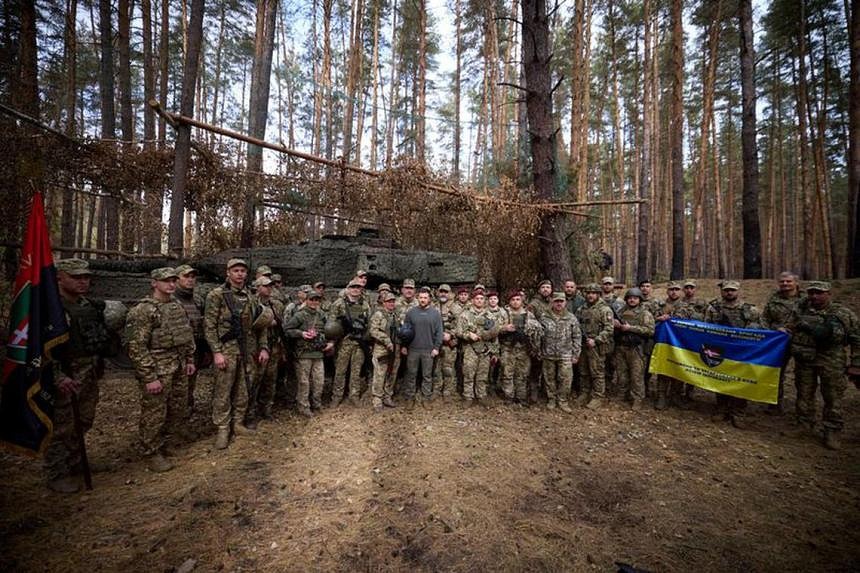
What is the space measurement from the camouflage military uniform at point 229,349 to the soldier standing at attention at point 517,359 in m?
4.16

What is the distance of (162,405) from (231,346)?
99 cm

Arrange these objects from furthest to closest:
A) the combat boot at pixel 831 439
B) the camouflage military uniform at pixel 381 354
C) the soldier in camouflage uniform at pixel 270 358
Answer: the camouflage military uniform at pixel 381 354 < the soldier in camouflage uniform at pixel 270 358 < the combat boot at pixel 831 439

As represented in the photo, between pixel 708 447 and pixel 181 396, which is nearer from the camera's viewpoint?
pixel 181 396

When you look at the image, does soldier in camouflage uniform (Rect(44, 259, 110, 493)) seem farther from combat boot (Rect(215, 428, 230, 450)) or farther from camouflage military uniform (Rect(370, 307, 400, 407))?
camouflage military uniform (Rect(370, 307, 400, 407))

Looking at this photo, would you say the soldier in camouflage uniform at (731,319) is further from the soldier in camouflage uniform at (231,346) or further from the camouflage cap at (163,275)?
the camouflage cap at (163,275)

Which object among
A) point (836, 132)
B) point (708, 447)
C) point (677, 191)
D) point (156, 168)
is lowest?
point (708, 447)

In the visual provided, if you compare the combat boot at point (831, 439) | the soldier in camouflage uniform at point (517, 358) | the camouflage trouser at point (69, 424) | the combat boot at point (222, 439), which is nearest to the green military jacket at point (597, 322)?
the soldier in camouflage uniform at point (517, 358)

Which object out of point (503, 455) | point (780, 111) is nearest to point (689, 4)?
point (780, 111)

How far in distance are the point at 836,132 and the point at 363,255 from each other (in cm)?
2555

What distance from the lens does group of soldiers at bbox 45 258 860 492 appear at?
13.6 ft

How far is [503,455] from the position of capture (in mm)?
4605

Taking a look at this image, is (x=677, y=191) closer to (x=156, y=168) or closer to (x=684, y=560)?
(x=684, y=560)

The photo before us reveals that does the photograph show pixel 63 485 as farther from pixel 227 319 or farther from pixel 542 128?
pixel 542 128

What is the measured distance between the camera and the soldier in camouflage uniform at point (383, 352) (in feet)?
20.3
